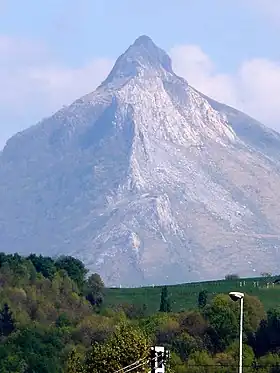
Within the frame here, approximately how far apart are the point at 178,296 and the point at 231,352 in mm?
61196

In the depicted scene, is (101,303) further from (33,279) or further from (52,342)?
(52,342)

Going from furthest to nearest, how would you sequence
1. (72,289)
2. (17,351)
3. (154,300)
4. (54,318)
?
(154,300) < (72,289) < (54,318) < (17,351)

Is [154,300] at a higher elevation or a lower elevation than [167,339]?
higher

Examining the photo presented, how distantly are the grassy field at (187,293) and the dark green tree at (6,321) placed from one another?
25215 mm

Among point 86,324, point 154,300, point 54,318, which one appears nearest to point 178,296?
point 154,300

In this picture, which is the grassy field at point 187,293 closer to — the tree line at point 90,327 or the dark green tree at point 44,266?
the tree line at point 90,327

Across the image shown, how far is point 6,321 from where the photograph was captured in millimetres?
140875

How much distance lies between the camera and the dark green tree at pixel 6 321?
139 m

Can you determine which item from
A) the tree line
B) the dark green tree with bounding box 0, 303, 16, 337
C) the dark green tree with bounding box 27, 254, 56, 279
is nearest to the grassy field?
the tree line

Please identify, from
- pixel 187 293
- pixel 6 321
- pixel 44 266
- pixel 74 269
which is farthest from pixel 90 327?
pixel 187 293

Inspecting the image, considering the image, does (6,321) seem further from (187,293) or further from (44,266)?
(187,293)

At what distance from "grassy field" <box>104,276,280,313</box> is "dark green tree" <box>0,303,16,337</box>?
2521cm

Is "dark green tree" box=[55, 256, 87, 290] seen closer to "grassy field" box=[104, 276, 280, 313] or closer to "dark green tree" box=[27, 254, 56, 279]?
"dark green tree" box=[27, 254, 56, 279]

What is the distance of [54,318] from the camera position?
5689 inches
